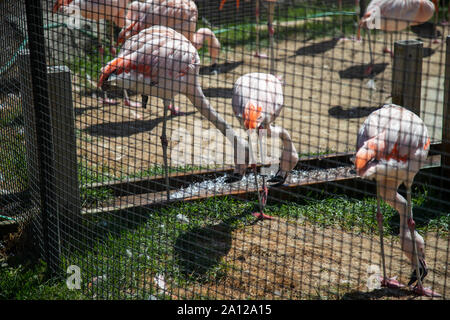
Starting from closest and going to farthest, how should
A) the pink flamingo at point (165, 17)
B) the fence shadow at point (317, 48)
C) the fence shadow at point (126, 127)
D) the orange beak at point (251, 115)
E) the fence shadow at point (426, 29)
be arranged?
the orange beak at point (251, 115) < the pink flamingo at point (165, 17) < the fence shadow at point (126, 127) < the fence shadow at point (317, 48) < the fence shadow at point (426, 29)

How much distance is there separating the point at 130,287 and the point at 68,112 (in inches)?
46.4

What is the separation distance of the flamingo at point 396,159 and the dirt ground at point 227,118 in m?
0.84

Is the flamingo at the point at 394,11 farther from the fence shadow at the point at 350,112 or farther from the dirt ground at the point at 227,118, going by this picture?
the fence shadow at the point at 350,112

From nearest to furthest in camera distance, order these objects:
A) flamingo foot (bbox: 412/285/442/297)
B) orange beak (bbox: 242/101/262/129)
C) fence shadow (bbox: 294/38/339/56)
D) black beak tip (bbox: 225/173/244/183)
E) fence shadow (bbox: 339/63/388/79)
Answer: flamingo foot (bbox: 412/285/442/297)
orange beak (bbox: 242/101/262/129)
black beak tip (bbox: 225/173/244/183)
fence shadow (bbox: 339/63/388/79)
fence shadow (bbox: 294/38/339/56)

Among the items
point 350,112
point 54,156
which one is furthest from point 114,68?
point 350,112

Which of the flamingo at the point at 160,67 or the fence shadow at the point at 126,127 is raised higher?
the flamingo at the point at 160,67

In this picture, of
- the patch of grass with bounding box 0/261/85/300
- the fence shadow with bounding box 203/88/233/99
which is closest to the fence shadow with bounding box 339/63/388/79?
the fence shadow with bounding box 203/88/233/99

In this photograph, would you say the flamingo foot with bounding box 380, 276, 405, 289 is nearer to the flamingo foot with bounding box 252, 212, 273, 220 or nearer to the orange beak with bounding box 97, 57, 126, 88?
the flamingo foot with bounding box 252, 212, 273, 220

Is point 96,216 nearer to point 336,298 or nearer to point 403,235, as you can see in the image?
point 336,298

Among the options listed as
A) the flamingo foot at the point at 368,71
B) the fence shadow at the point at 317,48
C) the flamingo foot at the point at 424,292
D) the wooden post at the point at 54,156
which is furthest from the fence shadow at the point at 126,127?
the flamingo foot at the point at 424,292

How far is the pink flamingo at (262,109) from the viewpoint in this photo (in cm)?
383

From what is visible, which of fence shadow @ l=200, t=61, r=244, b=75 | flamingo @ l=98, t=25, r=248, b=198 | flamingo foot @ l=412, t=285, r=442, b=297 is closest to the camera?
flamingo foot @ l=412, t=285, r=442, b=297

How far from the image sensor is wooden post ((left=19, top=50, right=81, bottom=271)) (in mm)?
3268

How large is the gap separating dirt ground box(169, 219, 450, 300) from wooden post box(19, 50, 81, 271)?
0.77 m
